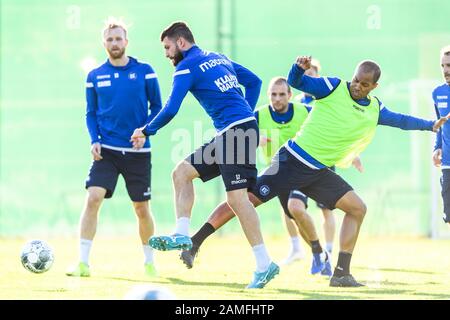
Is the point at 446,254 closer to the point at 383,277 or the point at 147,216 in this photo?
the point at 383,277

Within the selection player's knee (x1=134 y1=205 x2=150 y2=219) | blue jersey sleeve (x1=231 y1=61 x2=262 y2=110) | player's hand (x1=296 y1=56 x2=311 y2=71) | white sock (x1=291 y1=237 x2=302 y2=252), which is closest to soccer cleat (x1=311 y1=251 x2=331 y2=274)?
white sock (x1=291 y1=237 x2=302 y2=252)

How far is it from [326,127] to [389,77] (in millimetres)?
8028

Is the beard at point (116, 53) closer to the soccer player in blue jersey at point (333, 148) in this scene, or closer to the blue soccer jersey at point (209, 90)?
the blue soccer jersey at point (209, 90)

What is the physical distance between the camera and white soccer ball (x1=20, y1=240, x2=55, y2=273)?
343 inches

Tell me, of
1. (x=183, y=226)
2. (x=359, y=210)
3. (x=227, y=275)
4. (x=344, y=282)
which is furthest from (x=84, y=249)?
(x=359, y=210)

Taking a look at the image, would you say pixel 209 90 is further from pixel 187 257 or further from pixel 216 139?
pixel 187 257

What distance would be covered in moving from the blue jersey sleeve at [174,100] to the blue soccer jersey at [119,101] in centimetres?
175

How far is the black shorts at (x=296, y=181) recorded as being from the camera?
809 centimetres

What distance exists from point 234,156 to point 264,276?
952 mm

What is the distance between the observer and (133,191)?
9.61m

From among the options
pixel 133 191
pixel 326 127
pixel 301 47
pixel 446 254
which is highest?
pixel 301 47

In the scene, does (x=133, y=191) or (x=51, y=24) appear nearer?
(x=133, y=191)

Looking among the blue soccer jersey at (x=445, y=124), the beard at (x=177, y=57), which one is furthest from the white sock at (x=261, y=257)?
the blue soccer jersey at (x=445, y=124)
